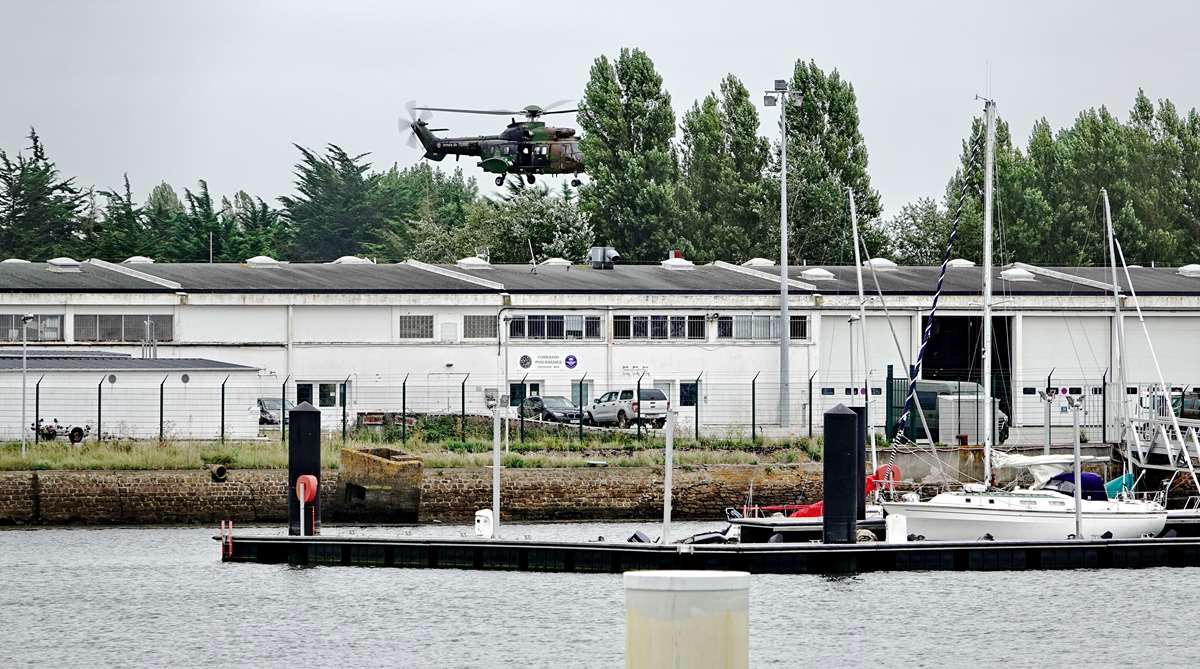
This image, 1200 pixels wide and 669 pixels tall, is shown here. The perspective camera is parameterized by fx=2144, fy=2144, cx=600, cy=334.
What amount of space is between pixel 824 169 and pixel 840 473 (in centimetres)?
6803

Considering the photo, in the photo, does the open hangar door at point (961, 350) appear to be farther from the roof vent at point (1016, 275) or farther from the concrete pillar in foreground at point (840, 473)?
the concrete pillar in foreground at point (840, 473)

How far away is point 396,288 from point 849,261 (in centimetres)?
4099

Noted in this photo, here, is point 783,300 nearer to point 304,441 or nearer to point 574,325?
point 574,325

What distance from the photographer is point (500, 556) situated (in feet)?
150

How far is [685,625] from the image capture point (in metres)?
14.6

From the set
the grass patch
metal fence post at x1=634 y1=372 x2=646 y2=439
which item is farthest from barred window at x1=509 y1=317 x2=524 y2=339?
the grass patch

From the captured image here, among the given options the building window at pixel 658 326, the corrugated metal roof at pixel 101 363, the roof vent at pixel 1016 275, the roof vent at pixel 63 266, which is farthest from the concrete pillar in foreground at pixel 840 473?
the roof vent at pixel 63 266

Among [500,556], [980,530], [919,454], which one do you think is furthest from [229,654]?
[919,454]

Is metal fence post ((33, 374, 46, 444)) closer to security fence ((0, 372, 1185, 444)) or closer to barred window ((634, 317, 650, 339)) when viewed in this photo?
security fence ((0, 372, 1185, 444))

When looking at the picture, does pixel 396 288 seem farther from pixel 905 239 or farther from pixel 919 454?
pixel 905 239

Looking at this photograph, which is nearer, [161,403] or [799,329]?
[161,403]

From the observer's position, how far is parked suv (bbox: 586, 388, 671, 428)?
71.9 m

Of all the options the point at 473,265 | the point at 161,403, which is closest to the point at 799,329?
the point at 473,265

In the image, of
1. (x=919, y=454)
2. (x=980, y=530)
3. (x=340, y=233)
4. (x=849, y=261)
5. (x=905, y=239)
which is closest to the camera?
(x=980, y=530)
